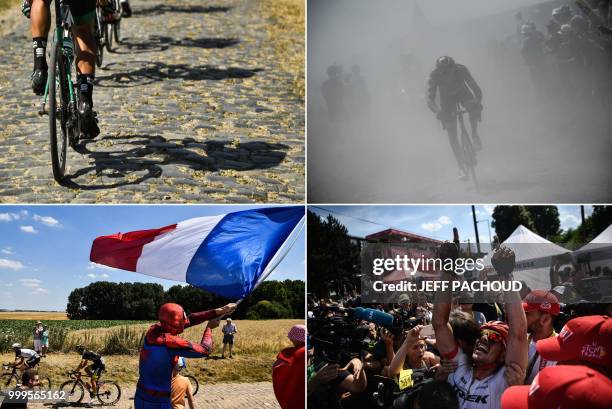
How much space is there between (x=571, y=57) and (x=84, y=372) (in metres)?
5.03

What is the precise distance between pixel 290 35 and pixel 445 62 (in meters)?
1.75

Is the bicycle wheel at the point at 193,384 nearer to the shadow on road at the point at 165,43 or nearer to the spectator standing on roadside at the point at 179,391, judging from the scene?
the spectator standing on roadside at the point at 179,391

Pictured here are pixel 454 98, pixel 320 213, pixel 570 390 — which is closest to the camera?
pixel 570 390

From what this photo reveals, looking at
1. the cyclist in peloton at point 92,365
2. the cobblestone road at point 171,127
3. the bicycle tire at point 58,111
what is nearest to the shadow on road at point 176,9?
the cobblestone road at point 171,127

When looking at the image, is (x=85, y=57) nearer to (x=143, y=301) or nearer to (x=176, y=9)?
(x=143, y=301)

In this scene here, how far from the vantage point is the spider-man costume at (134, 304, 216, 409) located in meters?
4.76

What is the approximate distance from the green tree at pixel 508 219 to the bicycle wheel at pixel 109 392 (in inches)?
131

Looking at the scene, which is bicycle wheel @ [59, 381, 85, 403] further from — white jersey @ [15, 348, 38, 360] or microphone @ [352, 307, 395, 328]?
microphone @ [352, 307, 395, 328]

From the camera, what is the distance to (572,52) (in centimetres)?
663

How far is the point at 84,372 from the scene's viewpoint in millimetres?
5711

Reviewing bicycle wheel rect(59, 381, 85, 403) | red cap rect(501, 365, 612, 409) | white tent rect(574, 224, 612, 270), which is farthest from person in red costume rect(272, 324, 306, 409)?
red cap rect(501, 365, 612, 409)

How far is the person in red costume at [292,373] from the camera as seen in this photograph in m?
5.10

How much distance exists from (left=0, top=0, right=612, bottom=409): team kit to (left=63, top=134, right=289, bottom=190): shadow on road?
0.02 m

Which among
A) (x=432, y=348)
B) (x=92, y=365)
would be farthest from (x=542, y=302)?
(x=92, y=365)
